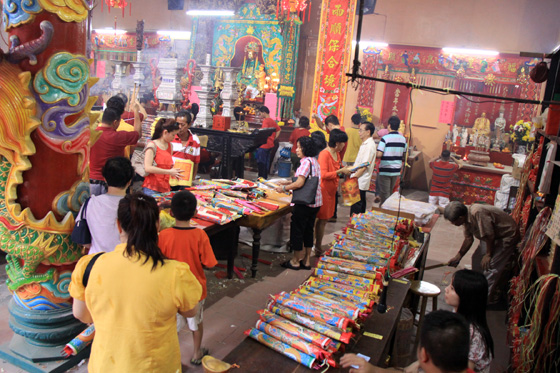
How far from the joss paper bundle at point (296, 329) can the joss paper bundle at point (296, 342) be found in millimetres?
23

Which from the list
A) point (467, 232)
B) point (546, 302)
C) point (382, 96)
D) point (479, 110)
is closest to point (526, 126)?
point (479, 110)

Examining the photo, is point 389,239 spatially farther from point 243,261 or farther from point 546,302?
point 243,261

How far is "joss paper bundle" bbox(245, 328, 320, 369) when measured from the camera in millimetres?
2500

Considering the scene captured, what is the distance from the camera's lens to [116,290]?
2027 millimetres

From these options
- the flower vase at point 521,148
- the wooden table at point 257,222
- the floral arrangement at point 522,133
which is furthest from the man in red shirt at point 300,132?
the flower vase at point 521,148

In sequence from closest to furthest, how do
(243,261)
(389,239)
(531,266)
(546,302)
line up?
(546,302) → (531,266) → (389,239) → (243,261)

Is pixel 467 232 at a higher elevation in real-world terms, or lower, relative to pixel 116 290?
lower

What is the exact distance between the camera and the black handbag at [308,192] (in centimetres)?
519

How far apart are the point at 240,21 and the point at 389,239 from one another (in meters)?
11.8

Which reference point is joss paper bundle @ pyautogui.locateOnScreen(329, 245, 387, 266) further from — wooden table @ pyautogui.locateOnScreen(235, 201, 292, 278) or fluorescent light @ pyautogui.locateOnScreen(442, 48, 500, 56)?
fluorescent light @ pyautogui.locateOnScreen(442, 48, 500, 56)

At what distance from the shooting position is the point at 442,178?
9562 mm

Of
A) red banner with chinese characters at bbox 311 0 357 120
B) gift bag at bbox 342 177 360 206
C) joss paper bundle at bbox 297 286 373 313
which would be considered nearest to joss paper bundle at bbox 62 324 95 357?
joss paper bundle at bbox 297 286 373 313

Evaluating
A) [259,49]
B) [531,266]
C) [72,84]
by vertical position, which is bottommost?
[531,266]

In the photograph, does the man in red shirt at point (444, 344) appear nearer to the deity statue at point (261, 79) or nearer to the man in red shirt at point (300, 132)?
the man in red shirt at point (300, 132)
